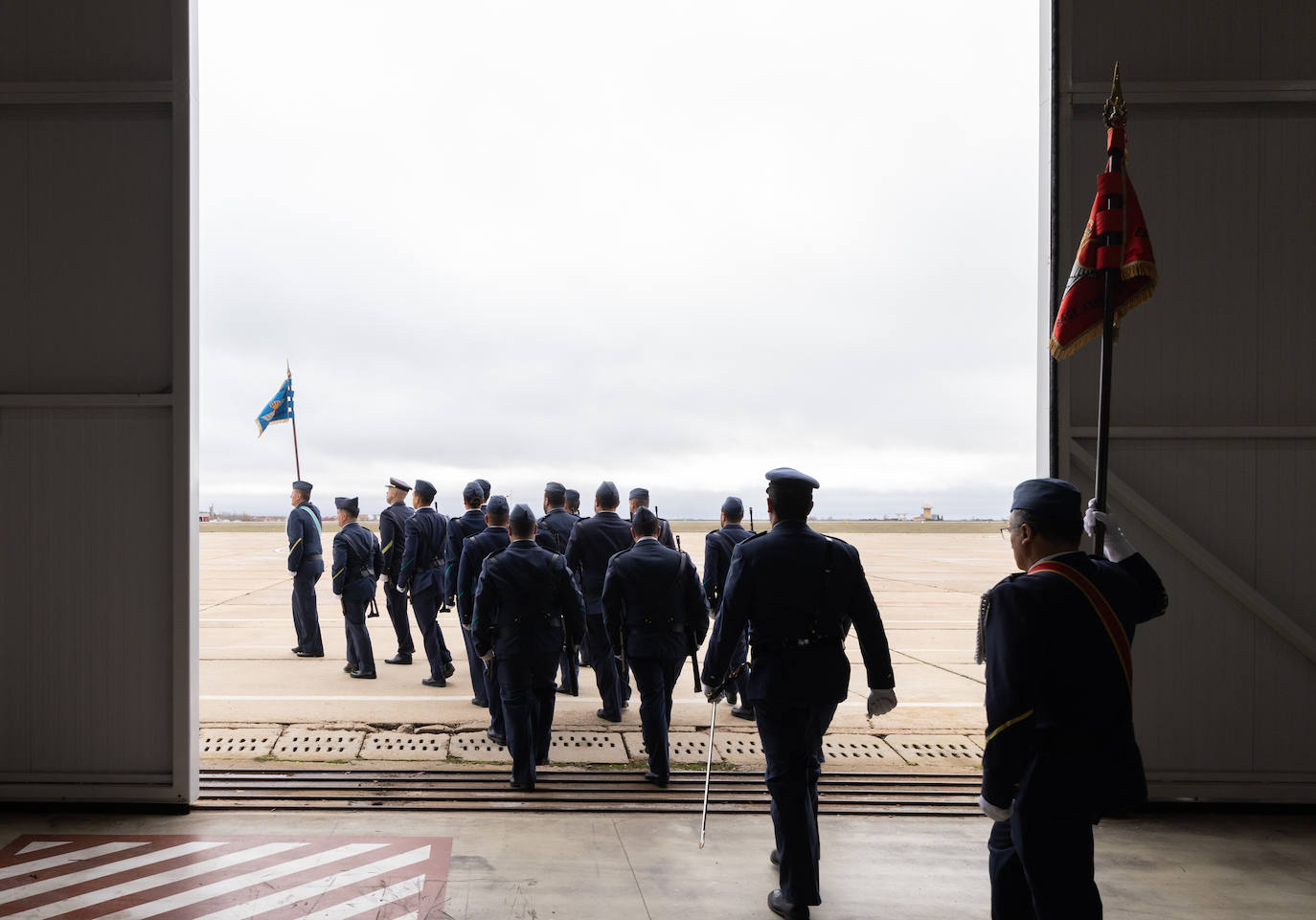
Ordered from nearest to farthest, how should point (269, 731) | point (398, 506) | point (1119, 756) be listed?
1. point (1119, 756)
2. point (269, 731)
3. point (398, 506)

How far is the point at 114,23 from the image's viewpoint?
5242mm

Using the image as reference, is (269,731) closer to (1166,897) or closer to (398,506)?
(398,506)

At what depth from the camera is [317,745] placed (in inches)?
250

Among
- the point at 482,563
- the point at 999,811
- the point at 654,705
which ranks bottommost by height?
the point at 654,705

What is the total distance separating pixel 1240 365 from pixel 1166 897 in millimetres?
3555

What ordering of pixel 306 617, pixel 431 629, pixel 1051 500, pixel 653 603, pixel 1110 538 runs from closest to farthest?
pixel 1051 500 → pixel 1110 538 → pixel 653 603 → pixel 431 629 → pixel 306 617

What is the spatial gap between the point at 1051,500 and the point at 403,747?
5414 millimetres

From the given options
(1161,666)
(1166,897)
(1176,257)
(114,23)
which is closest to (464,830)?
(1166,897)

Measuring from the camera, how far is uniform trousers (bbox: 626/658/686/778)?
5580 mm

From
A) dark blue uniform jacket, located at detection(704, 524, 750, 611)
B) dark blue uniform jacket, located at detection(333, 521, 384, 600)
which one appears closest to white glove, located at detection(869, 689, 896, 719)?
dark blue uniform jacket, located at detection(704, 524, 750, 611)

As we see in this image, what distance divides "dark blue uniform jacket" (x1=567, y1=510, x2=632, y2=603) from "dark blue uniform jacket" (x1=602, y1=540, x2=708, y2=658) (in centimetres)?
165

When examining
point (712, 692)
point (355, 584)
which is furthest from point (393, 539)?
point (712, 692)

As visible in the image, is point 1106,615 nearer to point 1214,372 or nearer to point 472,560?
point 1214,372

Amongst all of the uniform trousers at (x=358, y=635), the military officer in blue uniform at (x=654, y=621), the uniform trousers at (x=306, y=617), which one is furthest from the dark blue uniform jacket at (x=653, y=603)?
the uniform trousers at (x=306, y=617)
